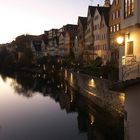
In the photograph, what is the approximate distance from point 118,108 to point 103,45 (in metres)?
31.0

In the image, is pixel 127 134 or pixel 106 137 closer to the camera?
pixel 127 134

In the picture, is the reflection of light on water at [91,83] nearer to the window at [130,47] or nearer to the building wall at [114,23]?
the building wall at [114,23]

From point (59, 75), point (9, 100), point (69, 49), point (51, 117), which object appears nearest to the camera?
point (51, 117)

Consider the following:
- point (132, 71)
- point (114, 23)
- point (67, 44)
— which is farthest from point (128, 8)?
point (67, 44)

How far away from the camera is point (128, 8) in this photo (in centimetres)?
1454

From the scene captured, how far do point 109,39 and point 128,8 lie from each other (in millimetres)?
35646

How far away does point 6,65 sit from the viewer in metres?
117

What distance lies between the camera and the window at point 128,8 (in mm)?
13956

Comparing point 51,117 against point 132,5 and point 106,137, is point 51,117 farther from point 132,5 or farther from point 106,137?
point 132,5

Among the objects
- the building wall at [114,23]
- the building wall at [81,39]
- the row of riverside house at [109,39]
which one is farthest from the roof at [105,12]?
the building wall at [81,39]

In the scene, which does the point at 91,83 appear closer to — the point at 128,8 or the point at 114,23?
the point at 114,23

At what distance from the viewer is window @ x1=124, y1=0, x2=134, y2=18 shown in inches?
549

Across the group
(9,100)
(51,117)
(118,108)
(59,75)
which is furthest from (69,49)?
(118,108)

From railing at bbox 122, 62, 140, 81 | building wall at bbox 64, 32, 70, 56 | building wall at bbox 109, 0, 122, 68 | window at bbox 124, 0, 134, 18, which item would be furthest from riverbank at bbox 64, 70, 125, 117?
building wall at bbox 64, 32, 70, 56
